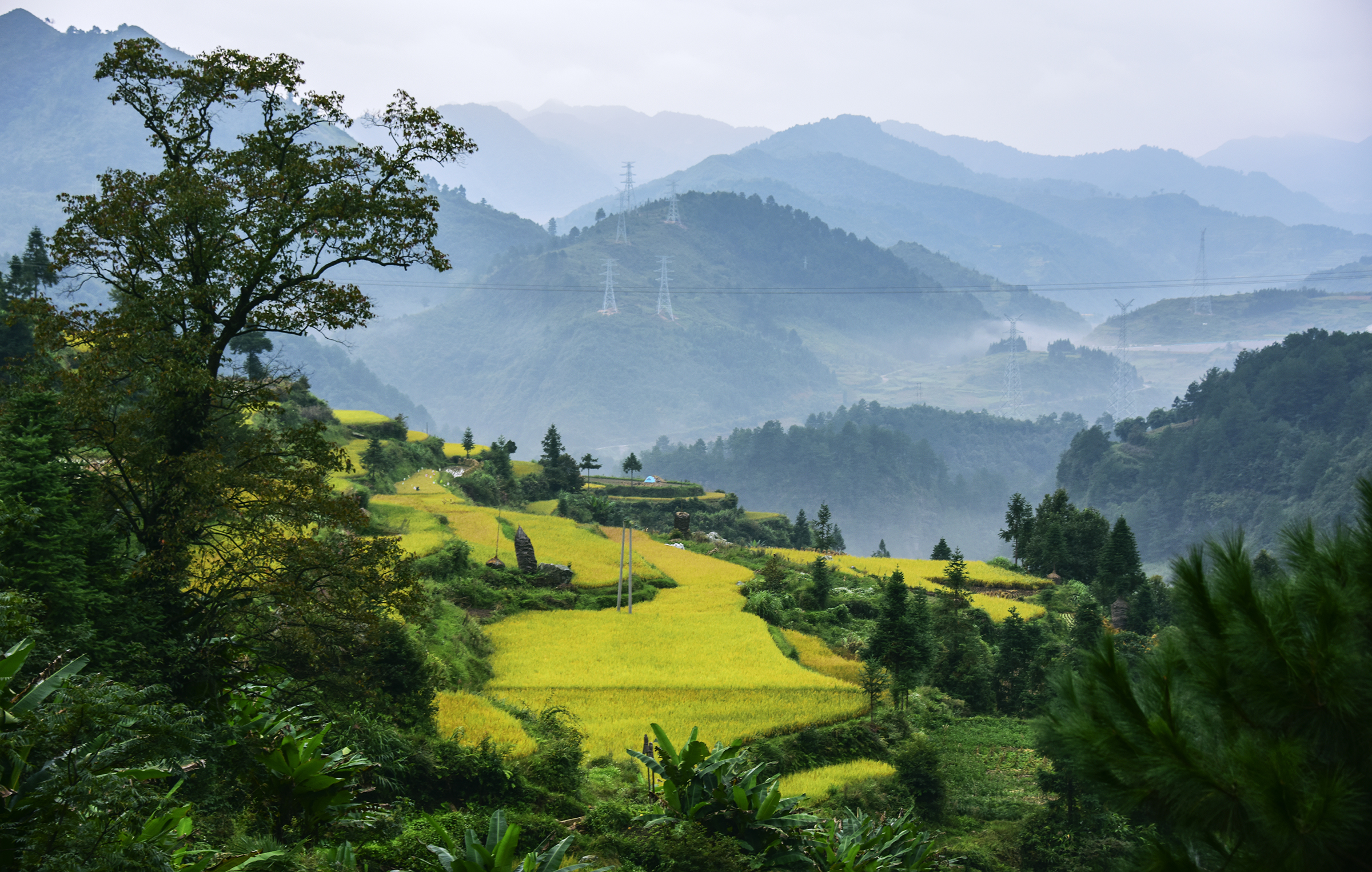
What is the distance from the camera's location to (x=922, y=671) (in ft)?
59.7

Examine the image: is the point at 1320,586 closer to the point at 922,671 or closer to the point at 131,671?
the point at 131,671

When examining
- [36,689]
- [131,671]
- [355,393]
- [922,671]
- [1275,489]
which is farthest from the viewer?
[355,393]

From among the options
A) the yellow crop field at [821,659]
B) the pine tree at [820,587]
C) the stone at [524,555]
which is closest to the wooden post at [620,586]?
the stone at [524,555]

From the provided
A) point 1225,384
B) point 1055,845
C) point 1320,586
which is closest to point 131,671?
point 1320,586

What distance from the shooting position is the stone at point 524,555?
22.4 meters

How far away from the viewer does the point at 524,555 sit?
22.4 metres

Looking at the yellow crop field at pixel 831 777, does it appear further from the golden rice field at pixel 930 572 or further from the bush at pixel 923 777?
the golden rice field at pixel 930 572

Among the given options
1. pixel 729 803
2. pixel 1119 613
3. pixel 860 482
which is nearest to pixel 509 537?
pixel 729 803

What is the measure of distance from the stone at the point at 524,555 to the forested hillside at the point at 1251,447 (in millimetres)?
87370

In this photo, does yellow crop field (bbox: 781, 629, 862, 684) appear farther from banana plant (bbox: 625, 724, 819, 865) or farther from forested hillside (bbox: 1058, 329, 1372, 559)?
forested hillside (bbox: 1058, 329, 1372, 559)

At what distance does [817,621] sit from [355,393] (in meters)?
146

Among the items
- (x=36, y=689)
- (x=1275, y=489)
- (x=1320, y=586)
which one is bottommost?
(x=1275, y=489)

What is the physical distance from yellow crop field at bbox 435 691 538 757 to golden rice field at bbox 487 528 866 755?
1.62 meters

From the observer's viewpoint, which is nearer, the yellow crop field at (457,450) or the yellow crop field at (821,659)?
the yellow crop field at (821,659)
